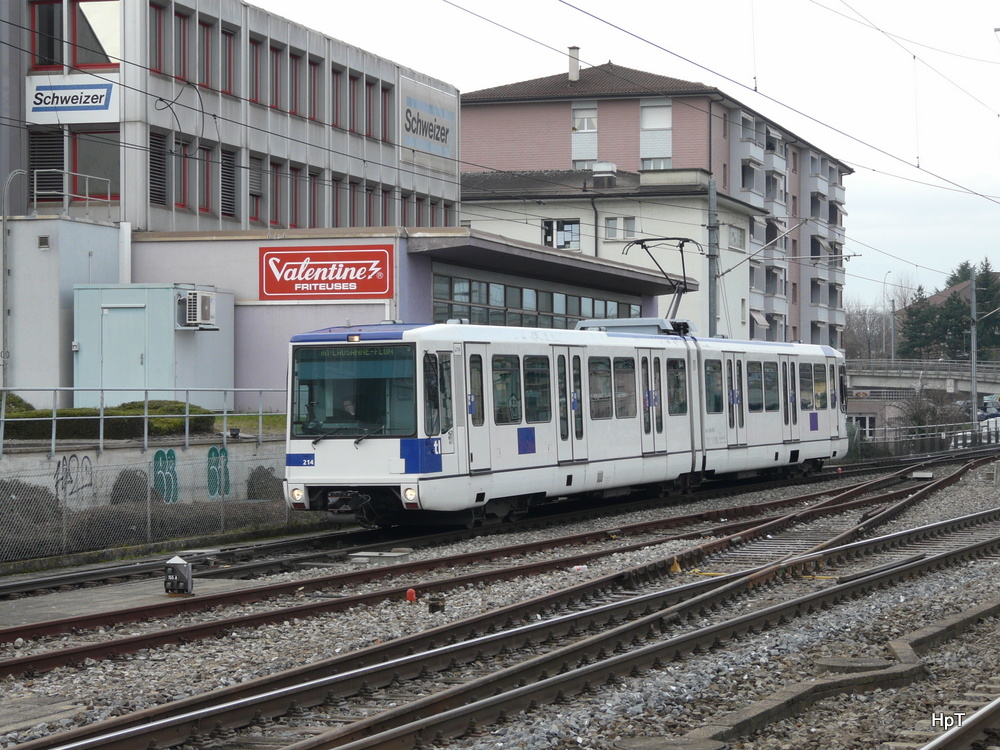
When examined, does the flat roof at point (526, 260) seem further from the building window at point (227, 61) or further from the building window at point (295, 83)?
the building window at point (295, 83)

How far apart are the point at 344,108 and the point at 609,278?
961 centimetres

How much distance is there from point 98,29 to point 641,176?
120ft

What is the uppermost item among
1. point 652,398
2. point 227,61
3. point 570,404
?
point 227,61

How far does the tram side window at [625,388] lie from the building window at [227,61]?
17.2 metres

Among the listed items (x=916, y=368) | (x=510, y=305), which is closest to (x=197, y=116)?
(x=510, y=305)

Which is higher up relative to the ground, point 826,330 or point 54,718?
point 826,330

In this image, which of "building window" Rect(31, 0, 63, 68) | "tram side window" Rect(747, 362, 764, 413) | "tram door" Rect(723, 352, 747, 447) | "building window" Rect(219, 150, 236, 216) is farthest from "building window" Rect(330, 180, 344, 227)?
"tram door" Rect(723, 352, 747, 447)

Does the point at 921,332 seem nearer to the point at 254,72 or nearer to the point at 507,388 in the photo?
the point at 254,72

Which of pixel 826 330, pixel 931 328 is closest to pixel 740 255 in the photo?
pixel 826 330

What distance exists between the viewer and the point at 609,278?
37.9 m

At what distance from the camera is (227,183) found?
117ft

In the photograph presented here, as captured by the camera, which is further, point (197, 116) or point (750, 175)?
point (750, 175)

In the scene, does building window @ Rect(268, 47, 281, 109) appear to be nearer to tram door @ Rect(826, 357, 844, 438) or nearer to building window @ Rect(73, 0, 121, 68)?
building window @ Rect(73, 0, 121, 68)

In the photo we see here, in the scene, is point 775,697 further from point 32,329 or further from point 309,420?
point 32,329
